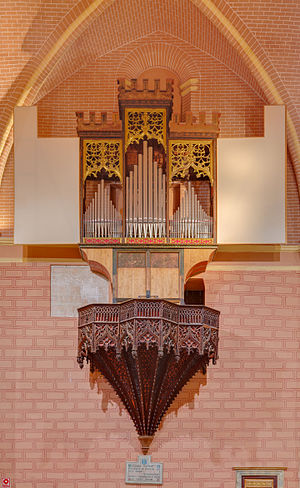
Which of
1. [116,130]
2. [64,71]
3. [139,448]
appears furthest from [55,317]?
[64,71]

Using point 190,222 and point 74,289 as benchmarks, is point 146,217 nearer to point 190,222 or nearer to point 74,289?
point 190,222

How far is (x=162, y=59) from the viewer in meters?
14.4

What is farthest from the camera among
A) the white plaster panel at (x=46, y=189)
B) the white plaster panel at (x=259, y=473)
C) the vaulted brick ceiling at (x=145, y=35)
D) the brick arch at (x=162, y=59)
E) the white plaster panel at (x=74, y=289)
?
the brick arch at (x=162, y=59)

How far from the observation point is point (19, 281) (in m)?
13.8

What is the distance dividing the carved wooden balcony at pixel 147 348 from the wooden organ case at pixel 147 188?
661 mm

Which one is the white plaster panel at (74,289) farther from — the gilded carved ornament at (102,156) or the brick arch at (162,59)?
the brick arch at (162,59)

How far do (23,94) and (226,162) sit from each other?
3.97 metres

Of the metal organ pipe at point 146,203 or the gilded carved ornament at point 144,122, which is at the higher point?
the gilded carved ornament at point 144,122

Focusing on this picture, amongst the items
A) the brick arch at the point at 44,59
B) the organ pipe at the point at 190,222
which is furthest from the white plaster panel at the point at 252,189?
the brick arch at the point at 44,59

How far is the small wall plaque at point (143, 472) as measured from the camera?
1340 centimetres

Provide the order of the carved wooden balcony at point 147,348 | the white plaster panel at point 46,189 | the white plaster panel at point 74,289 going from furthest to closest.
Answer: the white plaster panel at point 74,289, the white plaster panel at point 46,189, the carved wooden balcony at point 147,348

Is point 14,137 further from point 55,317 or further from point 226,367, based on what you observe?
point 226,367

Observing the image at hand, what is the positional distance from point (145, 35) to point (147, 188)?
3751mm

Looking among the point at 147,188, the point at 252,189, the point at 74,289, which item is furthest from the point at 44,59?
the point at 252,189
